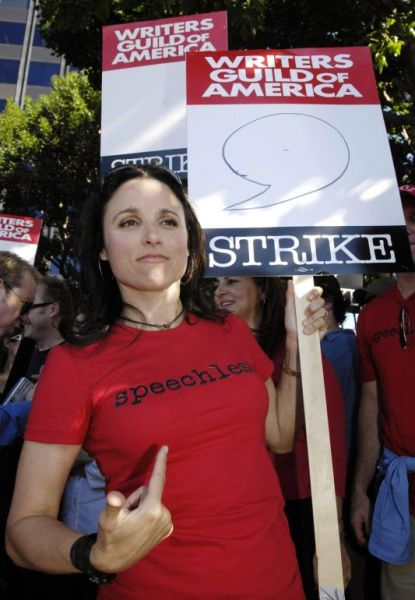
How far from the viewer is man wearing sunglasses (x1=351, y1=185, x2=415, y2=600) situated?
197 centimetres

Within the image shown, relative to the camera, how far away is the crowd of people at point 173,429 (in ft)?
3.72

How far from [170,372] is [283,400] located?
1.56 feet

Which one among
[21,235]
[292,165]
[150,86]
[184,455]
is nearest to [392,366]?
[292,165]

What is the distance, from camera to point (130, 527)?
2.99 ft

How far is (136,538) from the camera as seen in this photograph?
3.05ft

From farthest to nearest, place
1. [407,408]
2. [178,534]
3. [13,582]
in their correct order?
[13,582] < [407,408] < [178,534]

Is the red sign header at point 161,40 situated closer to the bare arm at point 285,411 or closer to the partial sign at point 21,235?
the partial sign at point 21,235

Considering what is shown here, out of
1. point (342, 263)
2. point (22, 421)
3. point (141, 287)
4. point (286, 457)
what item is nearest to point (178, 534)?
point (141, 287)

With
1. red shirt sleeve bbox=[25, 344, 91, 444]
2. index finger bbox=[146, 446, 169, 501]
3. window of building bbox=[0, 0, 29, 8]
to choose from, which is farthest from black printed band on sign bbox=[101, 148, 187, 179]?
window of building bbox=[0, 0, 29, 8]

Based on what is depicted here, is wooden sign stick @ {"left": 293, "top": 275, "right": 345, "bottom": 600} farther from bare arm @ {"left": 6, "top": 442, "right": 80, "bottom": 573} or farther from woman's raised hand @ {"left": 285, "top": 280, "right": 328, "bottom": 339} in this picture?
bare arm @ {"left": 6, "top": 442, "right": 80, "bottom": 573}

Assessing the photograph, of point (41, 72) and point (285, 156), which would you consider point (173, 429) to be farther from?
point (41, 72)

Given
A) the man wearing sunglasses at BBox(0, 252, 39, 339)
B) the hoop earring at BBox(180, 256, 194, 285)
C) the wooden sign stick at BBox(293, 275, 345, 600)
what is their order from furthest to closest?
1. the man wearing sunglasses at BBox(0, 252, 39, 339)
2. the hoop earring at BBox(180, 256, 194, 285)
3. the wooden sign stick at BBox(293, 275, 345, 600)

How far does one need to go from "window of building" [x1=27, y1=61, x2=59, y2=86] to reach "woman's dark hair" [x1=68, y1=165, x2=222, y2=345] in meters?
39.9

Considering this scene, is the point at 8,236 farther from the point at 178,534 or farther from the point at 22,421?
the point at 178,534
